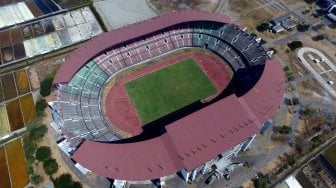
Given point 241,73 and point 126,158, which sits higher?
point 241,73

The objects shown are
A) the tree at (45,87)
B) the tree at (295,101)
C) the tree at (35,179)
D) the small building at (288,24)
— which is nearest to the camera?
the tree at (35,179)

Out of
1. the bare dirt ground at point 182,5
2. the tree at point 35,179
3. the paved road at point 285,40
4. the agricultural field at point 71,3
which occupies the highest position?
the agricultural field at point 71,3

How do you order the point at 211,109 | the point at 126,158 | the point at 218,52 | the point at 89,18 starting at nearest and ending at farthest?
1. the point at 126,158
2. the point at 211,109
3. the point at 218,52
4. the point at 89,18

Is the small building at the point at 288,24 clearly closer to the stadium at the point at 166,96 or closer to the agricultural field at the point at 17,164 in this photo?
the stadium at the point at 166,96

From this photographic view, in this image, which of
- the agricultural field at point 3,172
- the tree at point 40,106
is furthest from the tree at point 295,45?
the agricultural field at point 3,172

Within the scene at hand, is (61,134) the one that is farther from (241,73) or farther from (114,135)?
(241,73)

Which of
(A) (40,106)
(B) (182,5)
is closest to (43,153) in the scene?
(A) (40,106)

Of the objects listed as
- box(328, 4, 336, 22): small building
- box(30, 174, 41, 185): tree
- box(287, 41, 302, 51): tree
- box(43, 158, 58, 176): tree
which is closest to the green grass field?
box(43, 158, 58, 176): tree

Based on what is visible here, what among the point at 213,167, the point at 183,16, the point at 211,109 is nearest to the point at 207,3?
the point at 183,16
